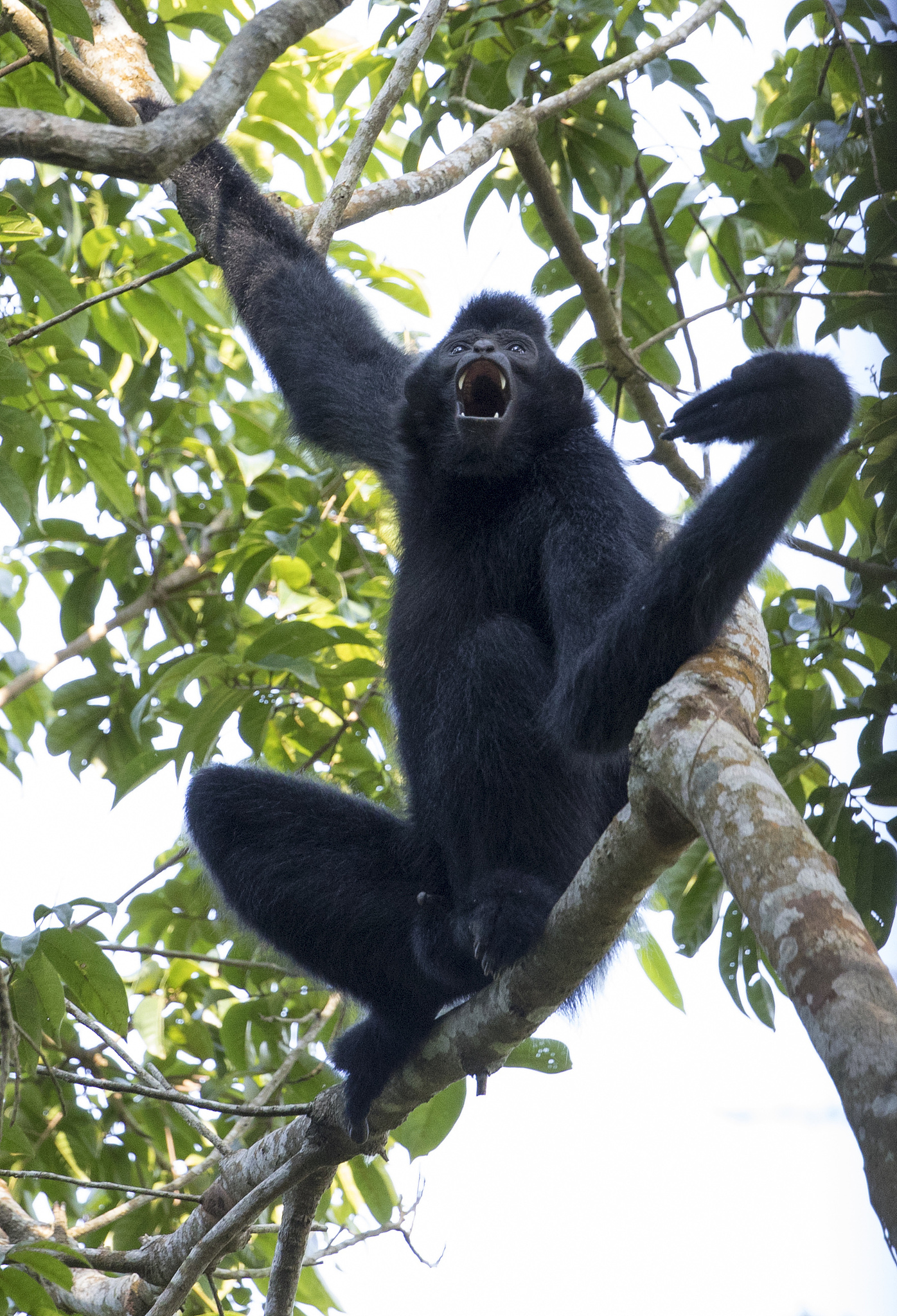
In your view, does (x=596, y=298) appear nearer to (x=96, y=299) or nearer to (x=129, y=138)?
(x=96, y=299)

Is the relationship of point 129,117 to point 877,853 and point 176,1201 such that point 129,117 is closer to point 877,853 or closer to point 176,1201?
point 877,853

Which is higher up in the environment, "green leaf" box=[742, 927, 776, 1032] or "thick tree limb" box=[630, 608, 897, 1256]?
"green leaf" box=[742, 927, 776, 1032]

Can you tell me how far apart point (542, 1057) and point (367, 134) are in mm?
3556

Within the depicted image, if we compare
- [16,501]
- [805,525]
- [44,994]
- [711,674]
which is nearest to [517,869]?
[711,674]

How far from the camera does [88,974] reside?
13.8 feet

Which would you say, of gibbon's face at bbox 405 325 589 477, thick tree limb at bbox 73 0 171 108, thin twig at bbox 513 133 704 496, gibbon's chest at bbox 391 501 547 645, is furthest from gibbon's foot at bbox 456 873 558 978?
thick tree limb at bbox 73 0 171 108

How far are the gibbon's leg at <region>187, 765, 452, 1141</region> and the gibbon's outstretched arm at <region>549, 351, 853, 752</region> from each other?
1377 millimetres

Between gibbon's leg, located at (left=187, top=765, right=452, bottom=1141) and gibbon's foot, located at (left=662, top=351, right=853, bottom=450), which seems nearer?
gibbon's foot, located at (left=662, top=351, right=853, bottom=450)

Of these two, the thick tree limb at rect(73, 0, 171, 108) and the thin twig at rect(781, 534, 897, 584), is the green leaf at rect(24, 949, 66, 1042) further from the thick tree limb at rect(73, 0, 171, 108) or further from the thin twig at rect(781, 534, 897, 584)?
the thick tree limb at rect(73, 0, 171, 108)

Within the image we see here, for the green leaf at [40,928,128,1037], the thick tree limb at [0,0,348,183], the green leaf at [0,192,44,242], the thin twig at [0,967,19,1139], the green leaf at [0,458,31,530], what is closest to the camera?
the thick tree limb at [0,0,348,183]

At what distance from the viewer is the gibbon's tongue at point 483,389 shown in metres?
4.79

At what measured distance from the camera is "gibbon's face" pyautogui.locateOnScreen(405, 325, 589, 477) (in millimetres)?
4539

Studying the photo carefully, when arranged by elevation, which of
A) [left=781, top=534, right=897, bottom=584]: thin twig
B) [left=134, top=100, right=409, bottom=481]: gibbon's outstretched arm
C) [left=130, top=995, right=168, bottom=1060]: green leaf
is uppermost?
[left=134, top=100, right=409, bottom=481]: gibbon's outstretched arm

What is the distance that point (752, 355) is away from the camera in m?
3.09
